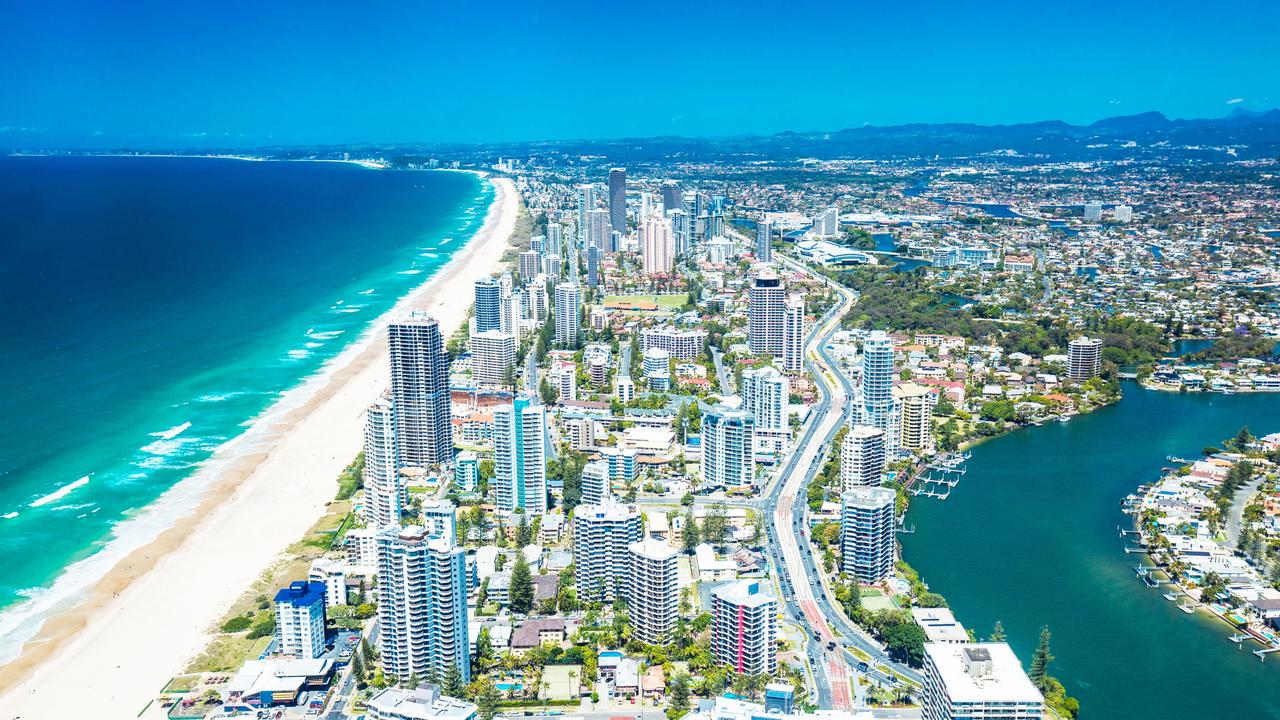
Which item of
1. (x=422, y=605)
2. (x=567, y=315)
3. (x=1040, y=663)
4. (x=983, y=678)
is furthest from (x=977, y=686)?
(x=567, y=315)

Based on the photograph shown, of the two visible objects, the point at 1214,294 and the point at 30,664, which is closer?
the point at 30,664

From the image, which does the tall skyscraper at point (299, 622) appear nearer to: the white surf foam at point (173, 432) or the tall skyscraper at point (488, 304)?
the white surf foam at point (173, 432)

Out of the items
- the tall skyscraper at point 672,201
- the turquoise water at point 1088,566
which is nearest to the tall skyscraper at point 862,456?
the turquoise water at point 1088,566

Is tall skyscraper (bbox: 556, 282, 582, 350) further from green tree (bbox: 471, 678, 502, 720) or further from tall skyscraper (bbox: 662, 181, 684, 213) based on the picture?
tall skyscraper (bbox: 662, 181, 684, 213)

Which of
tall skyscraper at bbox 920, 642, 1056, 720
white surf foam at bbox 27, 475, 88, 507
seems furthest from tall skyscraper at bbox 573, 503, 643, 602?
white surf foam at bbox 27, 475, 88, 507

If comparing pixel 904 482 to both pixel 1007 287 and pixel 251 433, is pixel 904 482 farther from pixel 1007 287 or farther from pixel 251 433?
pixel 1007 287

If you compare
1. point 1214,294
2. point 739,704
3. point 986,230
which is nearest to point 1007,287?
point 1214,294

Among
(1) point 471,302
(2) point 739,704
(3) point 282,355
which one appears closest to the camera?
(2) point 739,704
